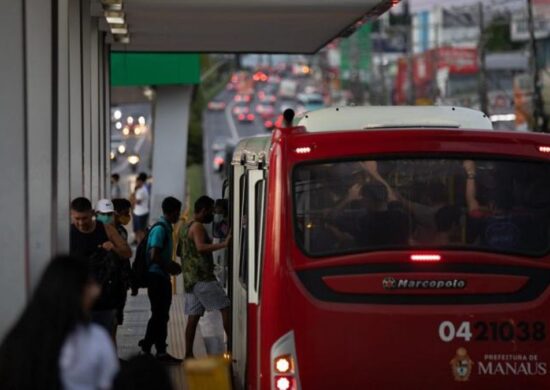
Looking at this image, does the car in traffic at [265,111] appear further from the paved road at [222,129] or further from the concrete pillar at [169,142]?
the concrete pillar at [169,142]

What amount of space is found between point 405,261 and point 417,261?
83mm

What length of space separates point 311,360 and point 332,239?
0.83m

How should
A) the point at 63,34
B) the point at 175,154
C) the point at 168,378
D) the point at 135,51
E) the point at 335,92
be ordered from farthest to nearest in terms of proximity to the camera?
the point at 335,92 → the point at 175,154 → the point at 135,51 → the point at 63,34 → the point at 168,378

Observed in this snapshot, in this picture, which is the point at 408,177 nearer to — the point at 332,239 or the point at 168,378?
the point at 332,239

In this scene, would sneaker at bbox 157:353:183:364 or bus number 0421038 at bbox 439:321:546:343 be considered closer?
bus number 0421038 at bbox 439:321:546:343

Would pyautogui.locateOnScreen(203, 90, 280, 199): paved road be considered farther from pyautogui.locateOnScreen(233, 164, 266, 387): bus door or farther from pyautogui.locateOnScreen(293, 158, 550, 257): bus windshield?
pyautogui.locateOnScreen(293, 158, 550, 257): bus windshield

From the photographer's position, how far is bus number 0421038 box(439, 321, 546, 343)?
33.6 ft

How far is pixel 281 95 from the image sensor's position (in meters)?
164

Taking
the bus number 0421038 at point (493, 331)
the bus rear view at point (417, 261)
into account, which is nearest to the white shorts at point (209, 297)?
the bus rear view at point (417, 261)

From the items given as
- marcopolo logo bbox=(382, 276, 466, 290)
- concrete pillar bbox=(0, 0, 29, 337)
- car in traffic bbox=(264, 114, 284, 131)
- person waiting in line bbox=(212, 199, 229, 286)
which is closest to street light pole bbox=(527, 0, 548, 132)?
car in traffic bbox=(264, 114, 284, 131)

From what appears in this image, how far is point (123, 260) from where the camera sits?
13.8m

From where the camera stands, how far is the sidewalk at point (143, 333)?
16.9 meters

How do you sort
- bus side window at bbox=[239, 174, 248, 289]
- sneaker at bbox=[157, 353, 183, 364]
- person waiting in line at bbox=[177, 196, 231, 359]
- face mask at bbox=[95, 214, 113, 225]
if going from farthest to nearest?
sneaker at bbox=[157, 353, 183, 364]
person waiting in line at bbox=[177, 196, 231, 359]
face mask at bbox=[95, 214, 113, 225]
bus side window at bbox=[239, 174, 248, 289]

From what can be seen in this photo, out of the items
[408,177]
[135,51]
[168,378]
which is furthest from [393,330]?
[135,51]
